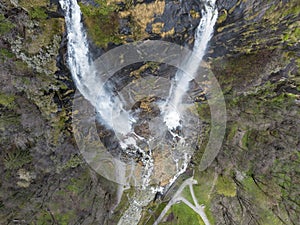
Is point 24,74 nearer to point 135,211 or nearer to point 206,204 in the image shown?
point 135,211

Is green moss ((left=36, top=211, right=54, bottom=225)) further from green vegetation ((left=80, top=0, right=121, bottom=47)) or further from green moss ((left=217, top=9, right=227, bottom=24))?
green moss ((left=217, top=9, right=227, bottom=24))

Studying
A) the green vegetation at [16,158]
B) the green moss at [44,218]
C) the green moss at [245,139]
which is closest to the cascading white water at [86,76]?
the green vegetation at [16,158]

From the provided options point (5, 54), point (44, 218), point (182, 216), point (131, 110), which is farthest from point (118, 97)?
point (182, 216)

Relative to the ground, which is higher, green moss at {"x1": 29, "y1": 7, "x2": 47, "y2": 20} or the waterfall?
the waterfall

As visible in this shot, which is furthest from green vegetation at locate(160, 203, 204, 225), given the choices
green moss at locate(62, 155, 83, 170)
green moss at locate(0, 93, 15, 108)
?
green moss at locate(0, 93, 15, 108)

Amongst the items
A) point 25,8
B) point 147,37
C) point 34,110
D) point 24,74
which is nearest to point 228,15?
point 147,37

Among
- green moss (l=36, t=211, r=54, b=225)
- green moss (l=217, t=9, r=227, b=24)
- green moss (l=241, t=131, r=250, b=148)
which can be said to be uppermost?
green moss (l=217, t=9, r=227, b=24)
